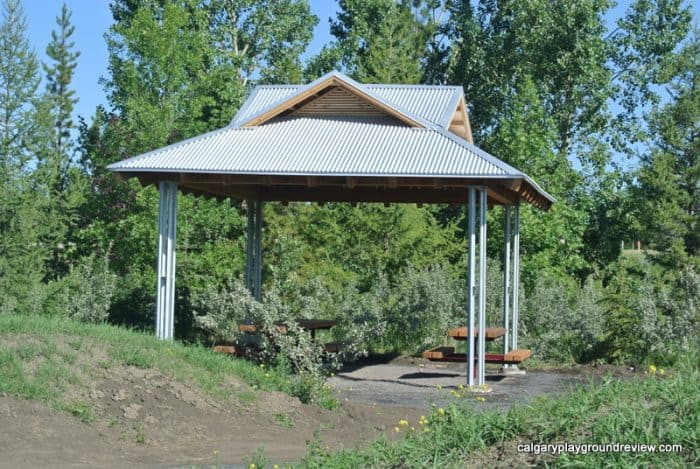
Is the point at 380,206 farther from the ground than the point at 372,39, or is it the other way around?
the point at 372,39

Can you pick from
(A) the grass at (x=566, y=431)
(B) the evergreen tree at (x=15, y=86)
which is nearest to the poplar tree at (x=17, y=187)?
(B) the evergreen tree at (x=15, y=86)

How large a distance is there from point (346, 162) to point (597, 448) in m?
9.11

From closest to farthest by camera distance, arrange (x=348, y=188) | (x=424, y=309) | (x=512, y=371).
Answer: (x=512, y=371), (x=348, y=188), (x=424, y=309)

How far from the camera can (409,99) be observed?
18734 mm

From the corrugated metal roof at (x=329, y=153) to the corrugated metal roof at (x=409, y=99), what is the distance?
65 centimetres

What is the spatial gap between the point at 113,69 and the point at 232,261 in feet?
19.8

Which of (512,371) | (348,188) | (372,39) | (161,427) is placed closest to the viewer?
(161,427)

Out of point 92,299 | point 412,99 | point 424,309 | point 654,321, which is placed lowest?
point 654,321

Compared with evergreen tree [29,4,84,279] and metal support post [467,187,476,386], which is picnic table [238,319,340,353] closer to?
metal support post [467,187,476,386]

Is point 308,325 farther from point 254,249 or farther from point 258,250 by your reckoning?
point 254,249

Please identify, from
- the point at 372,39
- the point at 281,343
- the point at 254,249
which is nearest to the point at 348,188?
the point at 254,249

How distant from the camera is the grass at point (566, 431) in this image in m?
6.43

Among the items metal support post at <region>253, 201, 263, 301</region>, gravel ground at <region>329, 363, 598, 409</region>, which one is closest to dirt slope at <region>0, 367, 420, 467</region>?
gravel ground at <region>329, 363, 598, 409</region>

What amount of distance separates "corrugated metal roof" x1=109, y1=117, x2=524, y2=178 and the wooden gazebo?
0.05 feet
